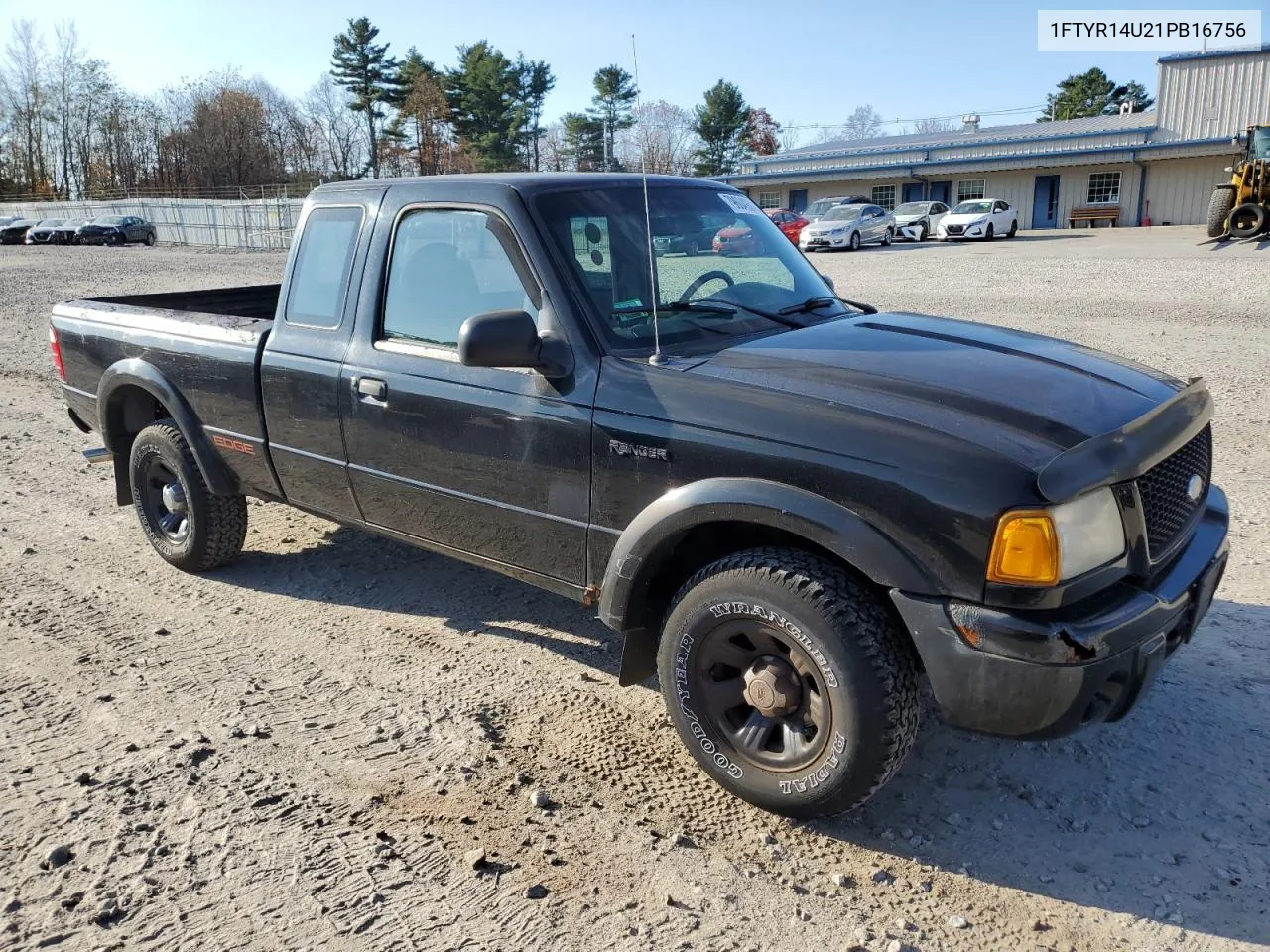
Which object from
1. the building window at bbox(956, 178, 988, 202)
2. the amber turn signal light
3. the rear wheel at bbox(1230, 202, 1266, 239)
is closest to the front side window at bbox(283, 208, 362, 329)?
the amber turn signal light

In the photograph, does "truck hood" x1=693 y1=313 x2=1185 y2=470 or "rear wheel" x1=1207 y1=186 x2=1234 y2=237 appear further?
"rear wheel" x1=1207 y1=186 x2=1234 y2=237

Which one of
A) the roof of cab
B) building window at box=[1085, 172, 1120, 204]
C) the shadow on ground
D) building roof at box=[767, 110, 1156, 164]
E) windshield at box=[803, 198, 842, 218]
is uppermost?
building roof at box=[767, 110, 1156, 164]

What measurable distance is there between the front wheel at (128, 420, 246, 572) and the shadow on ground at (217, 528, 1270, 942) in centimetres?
208

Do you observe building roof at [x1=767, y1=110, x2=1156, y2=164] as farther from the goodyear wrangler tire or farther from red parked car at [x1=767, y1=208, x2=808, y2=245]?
the goodyear wrangler tire

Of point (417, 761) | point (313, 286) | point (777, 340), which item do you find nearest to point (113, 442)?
point (313, 286)

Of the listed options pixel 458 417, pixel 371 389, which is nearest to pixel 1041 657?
pixel 458 417

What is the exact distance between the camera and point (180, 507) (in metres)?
5.32

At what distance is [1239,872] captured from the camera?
2.88 meters

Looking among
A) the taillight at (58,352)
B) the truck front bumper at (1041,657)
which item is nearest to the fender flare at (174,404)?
the taillight at (58,352)

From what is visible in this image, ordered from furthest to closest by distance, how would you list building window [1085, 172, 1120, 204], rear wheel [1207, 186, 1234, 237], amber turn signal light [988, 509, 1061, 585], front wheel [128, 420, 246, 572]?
building window [1085, 172, 1120, 204], rear wheel [1207, 186, 1234, 237], front wheel [128, 420, 246, 572], amber turn signal light [988, 509, 1061, 585]

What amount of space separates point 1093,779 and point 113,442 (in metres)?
5.10

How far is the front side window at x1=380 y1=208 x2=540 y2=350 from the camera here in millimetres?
3684

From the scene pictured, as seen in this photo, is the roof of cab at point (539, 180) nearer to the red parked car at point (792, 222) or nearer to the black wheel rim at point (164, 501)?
the black wheel rim at point (164, 501)

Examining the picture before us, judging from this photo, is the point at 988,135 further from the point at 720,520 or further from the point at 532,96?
the point at 720,520
